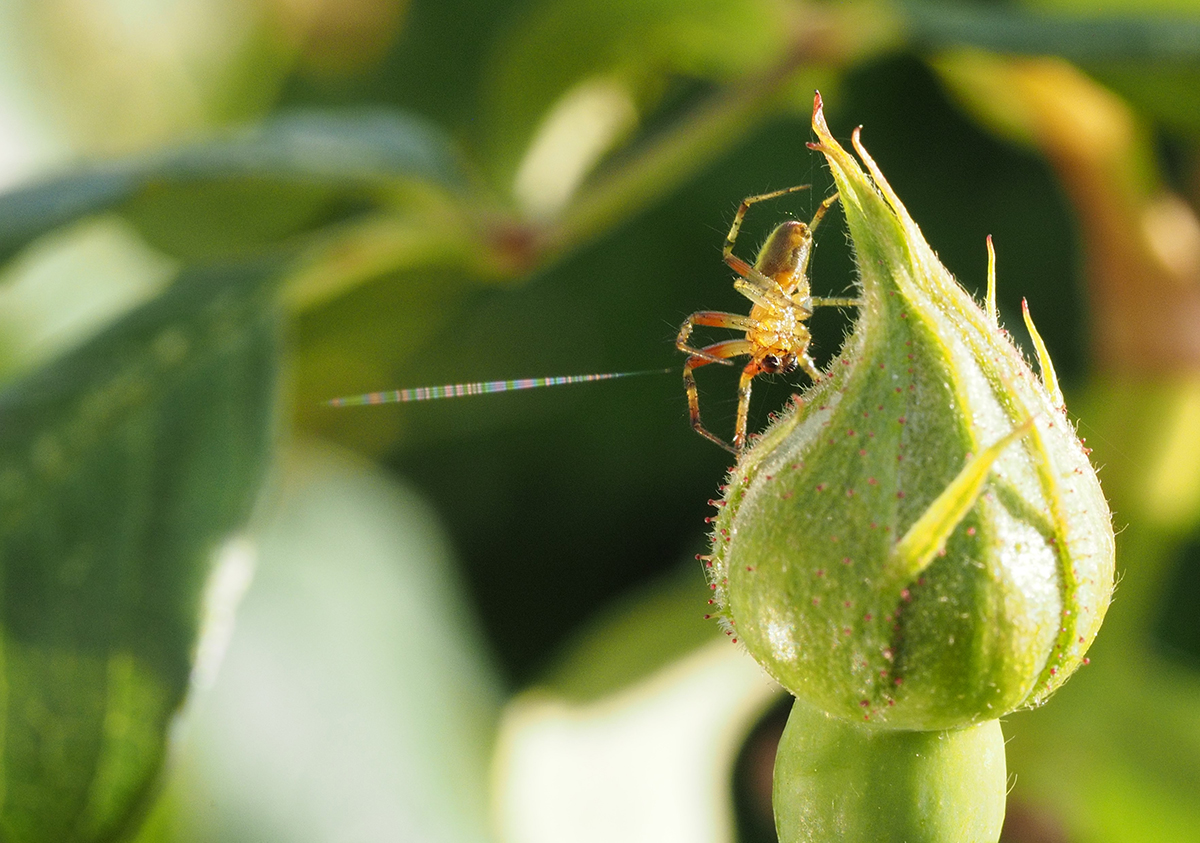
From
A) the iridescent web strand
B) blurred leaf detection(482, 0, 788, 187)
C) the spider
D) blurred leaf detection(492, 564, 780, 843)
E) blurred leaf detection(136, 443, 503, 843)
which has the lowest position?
blurred leaf detection(492, 564, 780, 843)

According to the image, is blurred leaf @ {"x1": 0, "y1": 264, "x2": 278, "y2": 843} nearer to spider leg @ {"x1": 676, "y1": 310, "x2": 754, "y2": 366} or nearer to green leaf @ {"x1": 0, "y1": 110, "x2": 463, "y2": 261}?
green leaf @ {"x1": 0, "y1": 110, "x2": 463, "y2": 261}

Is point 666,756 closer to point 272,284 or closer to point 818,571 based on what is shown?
point 272,284

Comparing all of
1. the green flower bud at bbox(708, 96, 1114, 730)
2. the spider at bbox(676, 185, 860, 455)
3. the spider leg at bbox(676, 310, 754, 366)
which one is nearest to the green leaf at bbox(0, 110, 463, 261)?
the spider leg at bbox(676, 310, 754, 366)

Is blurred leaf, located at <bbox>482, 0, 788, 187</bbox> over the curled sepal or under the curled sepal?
over

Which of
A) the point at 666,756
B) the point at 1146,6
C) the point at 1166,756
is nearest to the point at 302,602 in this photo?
the point at 666,756

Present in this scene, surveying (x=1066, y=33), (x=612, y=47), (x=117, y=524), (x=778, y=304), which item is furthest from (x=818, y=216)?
(x=612, y=47)

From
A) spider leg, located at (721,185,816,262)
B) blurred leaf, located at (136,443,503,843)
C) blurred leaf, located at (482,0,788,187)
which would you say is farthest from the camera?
blurred leaf, located at (482,0,788,187)

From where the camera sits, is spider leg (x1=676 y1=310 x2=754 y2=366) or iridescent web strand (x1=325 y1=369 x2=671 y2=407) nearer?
spider leg (x1=676 y1=310 x2=754 y2=366)

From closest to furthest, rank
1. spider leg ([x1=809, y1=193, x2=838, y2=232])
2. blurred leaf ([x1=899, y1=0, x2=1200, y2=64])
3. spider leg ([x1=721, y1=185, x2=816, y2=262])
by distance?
spider leg ([x1=809, y1=193, x2=838, y2=232])
spider leg ([x1=721, y1=185, x2=816, y2=262])
blurred leaf ([x1=899, y1=0, x2=1200, y2=64])
